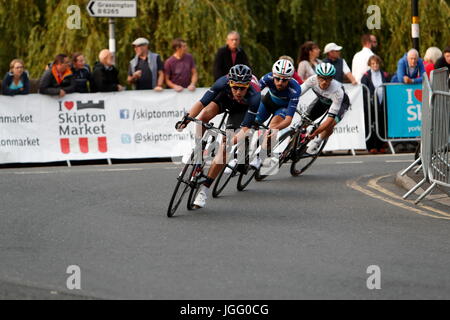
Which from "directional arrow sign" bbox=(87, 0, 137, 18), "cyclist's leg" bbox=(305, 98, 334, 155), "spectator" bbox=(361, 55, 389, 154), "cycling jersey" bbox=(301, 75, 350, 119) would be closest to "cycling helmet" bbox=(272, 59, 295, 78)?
"cycling jersey" bbox=(301, 75, 350, 119)

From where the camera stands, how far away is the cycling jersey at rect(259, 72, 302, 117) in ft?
48.1

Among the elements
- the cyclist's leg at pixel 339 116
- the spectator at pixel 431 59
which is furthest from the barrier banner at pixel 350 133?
the cyclist's leg at pixel 339 116

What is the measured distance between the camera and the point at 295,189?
47.4 ft

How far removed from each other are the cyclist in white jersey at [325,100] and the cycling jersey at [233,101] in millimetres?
2187

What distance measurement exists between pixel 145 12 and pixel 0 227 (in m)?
12.7

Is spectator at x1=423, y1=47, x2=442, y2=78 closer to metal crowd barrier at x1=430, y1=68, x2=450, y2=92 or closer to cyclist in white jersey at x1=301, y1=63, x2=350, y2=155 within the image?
cyclist in white jersey at x1=301, y1=63, x2=350, y2=155

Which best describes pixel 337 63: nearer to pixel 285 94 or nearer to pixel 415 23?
pixel 415 23

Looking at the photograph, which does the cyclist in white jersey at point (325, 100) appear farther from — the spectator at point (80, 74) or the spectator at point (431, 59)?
the spectator at point (431, 59)

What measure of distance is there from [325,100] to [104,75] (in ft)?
14.9

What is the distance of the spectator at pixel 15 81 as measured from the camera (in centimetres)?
1855

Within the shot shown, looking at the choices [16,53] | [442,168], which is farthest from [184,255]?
[16,53]

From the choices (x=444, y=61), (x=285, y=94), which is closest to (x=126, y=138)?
(x=285, y=94)

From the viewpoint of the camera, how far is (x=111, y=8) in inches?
794
